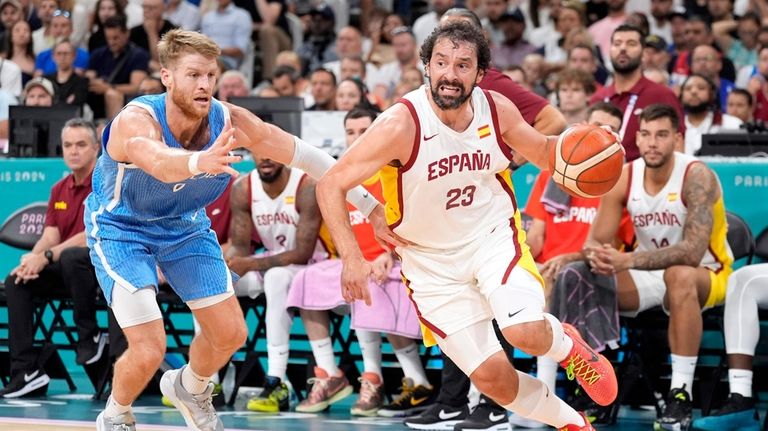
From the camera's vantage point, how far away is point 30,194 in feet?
33.4

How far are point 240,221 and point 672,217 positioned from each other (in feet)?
9.71

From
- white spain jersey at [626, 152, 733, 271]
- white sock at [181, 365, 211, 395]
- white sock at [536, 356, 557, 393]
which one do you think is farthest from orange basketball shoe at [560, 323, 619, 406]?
white spain jersey at [626, 152, 733, 271]

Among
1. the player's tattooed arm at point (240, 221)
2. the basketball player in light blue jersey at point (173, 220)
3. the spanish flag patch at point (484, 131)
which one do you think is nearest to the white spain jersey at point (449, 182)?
the spanish flag patch at point (484, 131)

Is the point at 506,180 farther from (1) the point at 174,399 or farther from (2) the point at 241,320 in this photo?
(1) the point at 174,399

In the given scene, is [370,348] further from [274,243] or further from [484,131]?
[484,131]

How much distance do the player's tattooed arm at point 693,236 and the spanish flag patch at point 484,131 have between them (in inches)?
82.3

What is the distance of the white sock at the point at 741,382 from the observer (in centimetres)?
740

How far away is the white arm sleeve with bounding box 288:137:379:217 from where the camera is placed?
20.4 feet

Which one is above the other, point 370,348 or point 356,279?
point 356,279

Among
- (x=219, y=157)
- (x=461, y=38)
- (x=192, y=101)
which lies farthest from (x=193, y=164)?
(x=461, y=38)

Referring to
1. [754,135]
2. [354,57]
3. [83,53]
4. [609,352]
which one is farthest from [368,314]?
[83,53]

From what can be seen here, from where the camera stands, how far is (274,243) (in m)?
8.88

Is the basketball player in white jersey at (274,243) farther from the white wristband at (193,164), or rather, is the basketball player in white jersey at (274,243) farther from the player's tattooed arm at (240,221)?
the white wristband at (193,164)

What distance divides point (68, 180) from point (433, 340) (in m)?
4.03
